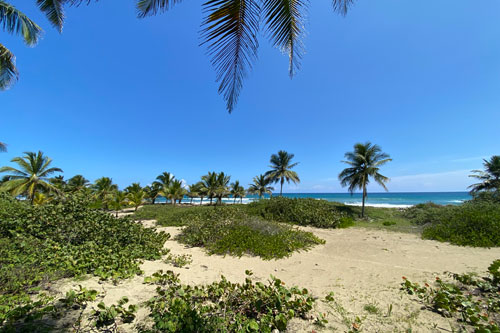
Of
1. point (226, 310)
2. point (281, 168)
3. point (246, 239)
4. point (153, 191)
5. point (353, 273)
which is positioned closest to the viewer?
point (226, 310)

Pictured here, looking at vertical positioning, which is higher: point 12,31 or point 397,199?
point 12,31

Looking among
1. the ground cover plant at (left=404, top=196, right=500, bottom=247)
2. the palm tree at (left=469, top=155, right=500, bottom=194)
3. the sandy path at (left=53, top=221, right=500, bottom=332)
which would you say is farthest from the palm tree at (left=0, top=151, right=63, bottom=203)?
the palm tree at (left=469, top=155, right=500, bottom=194)

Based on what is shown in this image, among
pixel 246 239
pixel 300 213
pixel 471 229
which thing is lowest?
pixel 246 239

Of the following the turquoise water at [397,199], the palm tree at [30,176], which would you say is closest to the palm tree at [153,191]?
the turquoise water at [397,199]

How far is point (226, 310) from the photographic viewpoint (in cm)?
292

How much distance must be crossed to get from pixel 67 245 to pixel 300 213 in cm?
1276

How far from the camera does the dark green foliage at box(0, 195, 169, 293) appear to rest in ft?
11.8

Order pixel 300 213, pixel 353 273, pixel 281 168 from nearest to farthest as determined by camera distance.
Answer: pixel 353 273, pixel 300 213, pixel 281 168

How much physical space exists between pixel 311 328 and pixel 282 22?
→ 414 cm

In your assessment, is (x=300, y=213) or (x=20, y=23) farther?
(x=300, y=213)

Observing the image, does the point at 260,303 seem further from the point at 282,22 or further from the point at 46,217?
the point at 46,217

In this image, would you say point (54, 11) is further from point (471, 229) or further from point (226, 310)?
point (471, 229)

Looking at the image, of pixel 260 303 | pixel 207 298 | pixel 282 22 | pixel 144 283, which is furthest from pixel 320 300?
pixel 282 22

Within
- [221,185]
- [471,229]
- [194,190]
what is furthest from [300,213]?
[194,190]
